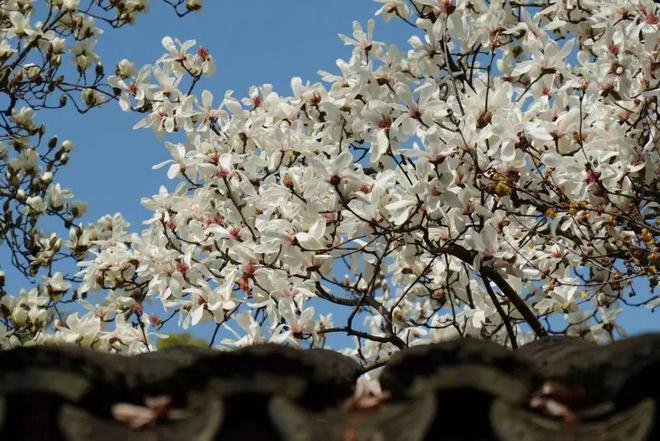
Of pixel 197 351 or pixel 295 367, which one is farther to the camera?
pixel 197 351

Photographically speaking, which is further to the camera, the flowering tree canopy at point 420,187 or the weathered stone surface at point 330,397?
the flowering tree canopy at point 420,187

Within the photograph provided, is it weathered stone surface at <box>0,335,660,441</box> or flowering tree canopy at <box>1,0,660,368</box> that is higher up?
flowering tree canopy at <box>1,0,660,368</box>

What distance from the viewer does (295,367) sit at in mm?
1500

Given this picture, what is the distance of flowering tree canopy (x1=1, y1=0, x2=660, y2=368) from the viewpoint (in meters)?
4.92

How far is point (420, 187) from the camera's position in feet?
15.8

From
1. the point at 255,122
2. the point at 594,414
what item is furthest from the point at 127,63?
the point at 594,414

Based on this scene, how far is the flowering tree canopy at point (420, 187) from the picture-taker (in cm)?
492

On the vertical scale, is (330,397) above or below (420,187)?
below

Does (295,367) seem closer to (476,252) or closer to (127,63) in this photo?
(476,252)

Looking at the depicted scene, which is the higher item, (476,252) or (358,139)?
(358,139)

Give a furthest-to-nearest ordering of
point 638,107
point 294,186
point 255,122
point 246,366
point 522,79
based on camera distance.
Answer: point 522,79 < point 255,122 < point 638,107 < point 294,186 < point 246,366

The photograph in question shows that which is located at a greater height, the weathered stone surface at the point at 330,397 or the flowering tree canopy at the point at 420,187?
the flowering tree canopy at the point at 420,187

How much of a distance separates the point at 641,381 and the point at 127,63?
21.9ft

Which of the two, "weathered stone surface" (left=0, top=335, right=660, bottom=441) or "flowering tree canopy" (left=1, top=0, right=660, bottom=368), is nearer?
"weathered stone surface" (left=0, top=335, right=660, bottom=441)
